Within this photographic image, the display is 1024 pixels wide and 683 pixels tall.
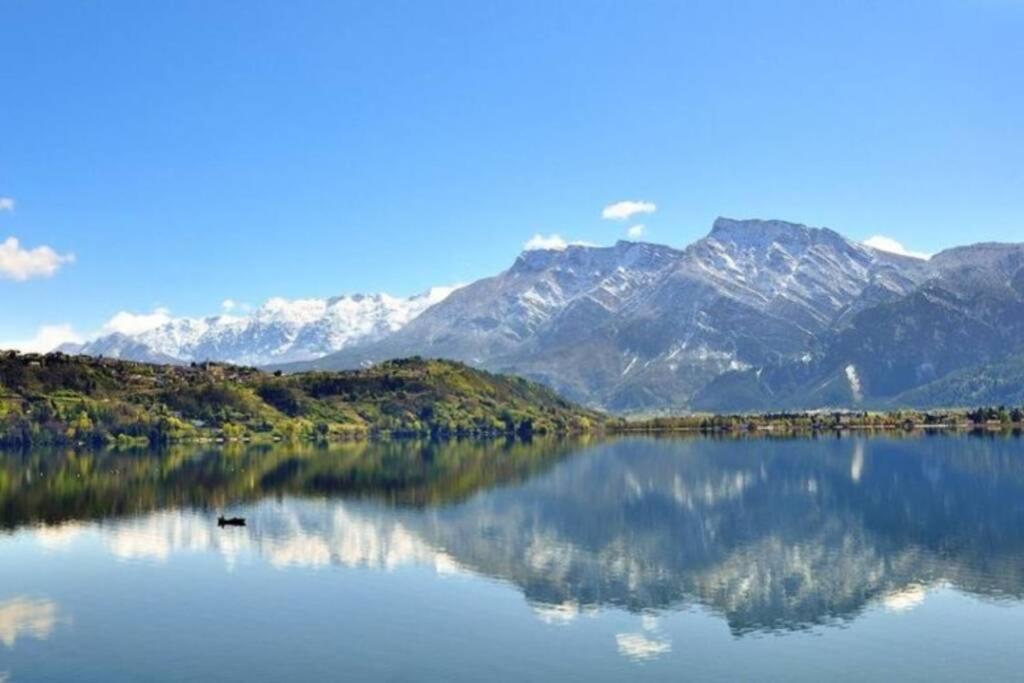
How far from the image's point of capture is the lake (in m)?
77.8

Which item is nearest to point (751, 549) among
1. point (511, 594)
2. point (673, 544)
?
point (673, 544)

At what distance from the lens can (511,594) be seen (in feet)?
349

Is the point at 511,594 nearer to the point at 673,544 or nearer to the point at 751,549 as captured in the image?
the point at 673,544

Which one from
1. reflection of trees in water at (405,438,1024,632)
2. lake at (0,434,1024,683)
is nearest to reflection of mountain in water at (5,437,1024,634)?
reflection of trees in water at (405,438,1024,632)

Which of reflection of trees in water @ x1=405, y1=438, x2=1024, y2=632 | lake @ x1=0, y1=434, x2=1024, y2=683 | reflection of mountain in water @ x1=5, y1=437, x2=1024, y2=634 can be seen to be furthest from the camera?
reflection of mountain in water @ x1=5, y1=437, x2=1024, y2=634

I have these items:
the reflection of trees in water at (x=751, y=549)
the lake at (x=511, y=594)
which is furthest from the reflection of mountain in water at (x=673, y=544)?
the lake at (x=511, y=594)

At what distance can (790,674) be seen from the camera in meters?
74.1

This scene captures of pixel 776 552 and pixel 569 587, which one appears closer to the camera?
pixel 569 587

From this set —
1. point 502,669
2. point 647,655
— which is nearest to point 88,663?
point 502,669

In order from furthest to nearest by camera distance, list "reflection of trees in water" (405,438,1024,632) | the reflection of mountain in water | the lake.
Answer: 1. the reflection of mountain in water
2. "reflection of trees in water" (405,438,1024,632)
3. the lake

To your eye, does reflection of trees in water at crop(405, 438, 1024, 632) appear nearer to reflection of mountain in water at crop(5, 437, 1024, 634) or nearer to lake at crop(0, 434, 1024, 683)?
reflection of mountain in water at crop(5, 437, 1024, 634)

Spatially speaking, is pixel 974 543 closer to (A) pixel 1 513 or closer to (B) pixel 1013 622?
(B) pixel 1013 622

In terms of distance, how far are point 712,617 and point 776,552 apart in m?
43.0

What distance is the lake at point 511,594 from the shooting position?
77.8m
